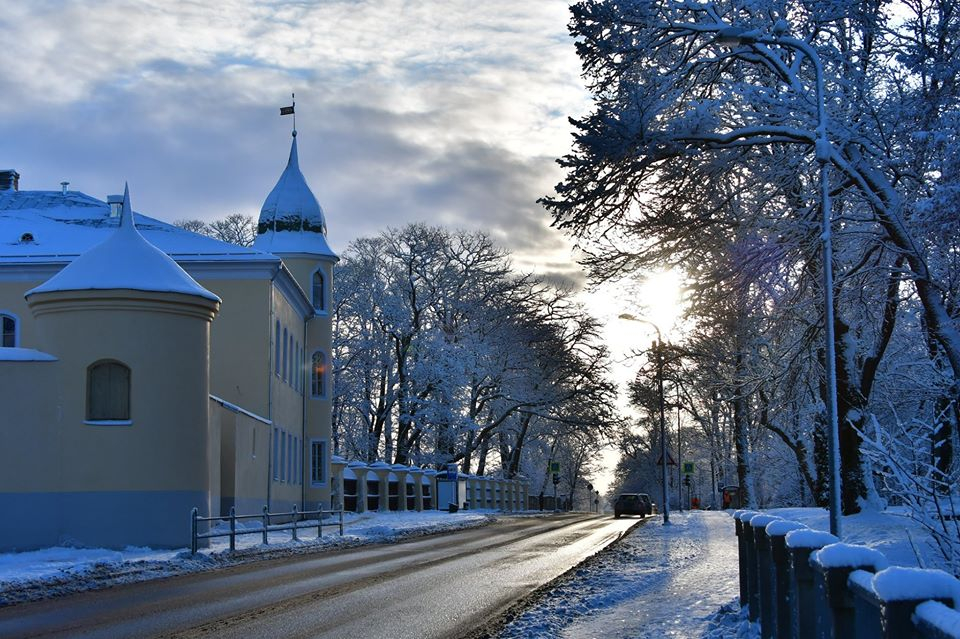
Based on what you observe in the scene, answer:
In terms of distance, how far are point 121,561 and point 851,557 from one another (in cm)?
1701

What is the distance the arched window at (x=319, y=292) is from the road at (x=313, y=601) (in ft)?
94.4

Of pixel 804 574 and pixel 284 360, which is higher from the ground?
pixel 284 360

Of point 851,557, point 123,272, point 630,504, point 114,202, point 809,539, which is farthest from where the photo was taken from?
point 630,504

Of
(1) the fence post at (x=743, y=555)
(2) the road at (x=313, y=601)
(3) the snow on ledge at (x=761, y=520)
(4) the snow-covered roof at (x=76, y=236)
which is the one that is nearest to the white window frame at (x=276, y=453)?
(4) the snow-covered roof at (x=76, y=236)

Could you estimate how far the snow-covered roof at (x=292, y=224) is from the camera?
50.5m

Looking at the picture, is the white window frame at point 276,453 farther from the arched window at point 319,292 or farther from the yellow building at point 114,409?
the arched window at point 319,292

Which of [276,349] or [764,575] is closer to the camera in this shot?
[764,575]

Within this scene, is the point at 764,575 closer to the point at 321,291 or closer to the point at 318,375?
the point at 318,375

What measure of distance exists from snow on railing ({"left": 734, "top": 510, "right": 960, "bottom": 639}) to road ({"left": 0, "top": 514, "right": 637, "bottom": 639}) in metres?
3.28

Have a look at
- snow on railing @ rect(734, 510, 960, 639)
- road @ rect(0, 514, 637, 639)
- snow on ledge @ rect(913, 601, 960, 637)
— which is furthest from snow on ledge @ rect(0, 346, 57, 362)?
snow on ledge @ rect(913, 601, 960, 637)

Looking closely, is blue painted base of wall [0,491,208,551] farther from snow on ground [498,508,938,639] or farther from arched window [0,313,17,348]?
arched window [0,313,17,348]

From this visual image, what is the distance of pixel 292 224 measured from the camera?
2008 inches

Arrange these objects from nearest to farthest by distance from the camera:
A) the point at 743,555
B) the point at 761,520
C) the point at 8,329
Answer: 1. the point at 761,520
2. the point at 743,555
3. the point at 8,329

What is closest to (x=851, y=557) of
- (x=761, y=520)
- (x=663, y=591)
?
(x=761, y=520)
